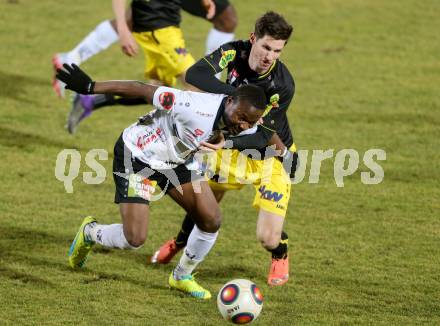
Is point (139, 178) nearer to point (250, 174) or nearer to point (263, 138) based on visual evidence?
point (263, 138)

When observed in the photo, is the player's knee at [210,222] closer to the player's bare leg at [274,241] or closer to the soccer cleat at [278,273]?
the player's bare leg at [274,241]

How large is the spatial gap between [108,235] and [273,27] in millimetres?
2202

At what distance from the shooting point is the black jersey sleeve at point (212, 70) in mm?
7488

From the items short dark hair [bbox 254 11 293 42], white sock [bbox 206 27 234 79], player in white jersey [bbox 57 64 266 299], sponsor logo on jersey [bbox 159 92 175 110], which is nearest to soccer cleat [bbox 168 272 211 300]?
player in white jersey [bbox 57 64 266 299]

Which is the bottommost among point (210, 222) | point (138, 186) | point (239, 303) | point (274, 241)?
point (239, 303)

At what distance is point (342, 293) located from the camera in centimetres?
783

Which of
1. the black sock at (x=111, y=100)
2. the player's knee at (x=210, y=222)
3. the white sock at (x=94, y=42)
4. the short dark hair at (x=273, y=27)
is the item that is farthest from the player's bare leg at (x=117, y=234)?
the white sock at (x=94, y=42)

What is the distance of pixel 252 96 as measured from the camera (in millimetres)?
6863

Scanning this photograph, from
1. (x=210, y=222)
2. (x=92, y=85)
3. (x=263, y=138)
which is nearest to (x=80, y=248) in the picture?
(x=210, y=222)

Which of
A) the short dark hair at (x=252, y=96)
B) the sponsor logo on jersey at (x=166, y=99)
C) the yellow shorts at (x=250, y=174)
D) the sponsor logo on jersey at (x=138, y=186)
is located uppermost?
the short dark hair at (x=252, y=96)

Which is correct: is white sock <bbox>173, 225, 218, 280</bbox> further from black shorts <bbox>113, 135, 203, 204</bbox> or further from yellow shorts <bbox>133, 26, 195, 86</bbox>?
yellow shorts <bbox>133, 26, 195, 86</bbox>

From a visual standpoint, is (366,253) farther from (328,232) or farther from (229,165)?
(229,165)

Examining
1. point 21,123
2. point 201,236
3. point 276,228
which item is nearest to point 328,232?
point 276,228

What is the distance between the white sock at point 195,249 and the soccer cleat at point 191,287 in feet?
0.15
